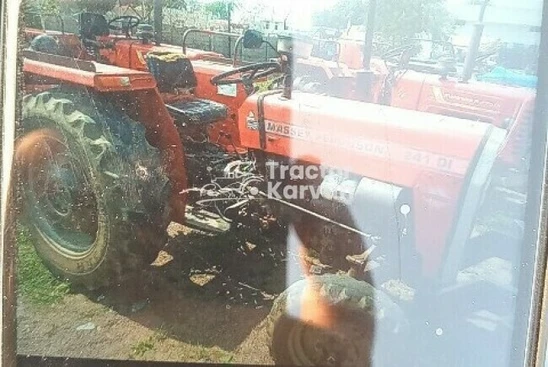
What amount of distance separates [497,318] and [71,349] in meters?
0.39

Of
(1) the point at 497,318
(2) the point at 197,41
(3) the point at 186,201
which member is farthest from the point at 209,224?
(1) the point at 497,318

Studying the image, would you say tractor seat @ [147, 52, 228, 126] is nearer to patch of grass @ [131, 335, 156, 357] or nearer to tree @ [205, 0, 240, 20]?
tree @ [205, 0, 240, 20]

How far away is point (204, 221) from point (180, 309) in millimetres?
85

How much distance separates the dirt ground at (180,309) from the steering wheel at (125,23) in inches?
7.3

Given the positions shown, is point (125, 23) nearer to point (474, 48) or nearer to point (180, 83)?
point (180, 83)

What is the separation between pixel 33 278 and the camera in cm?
60

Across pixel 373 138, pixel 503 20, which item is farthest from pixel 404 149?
pixel 503 20

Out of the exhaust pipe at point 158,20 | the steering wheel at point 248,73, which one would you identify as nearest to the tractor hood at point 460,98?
the steering wheel at point 248,73

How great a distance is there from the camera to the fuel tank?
59 cm

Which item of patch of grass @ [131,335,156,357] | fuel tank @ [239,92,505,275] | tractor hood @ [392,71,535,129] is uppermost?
tractor hood @ [392,71,535,129]

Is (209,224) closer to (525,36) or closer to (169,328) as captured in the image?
(169,328)

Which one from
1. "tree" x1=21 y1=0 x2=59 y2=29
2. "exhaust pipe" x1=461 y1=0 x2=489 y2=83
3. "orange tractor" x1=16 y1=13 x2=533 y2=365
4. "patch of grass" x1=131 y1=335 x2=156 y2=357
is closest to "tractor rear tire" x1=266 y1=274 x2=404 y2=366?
"orange tractor" x1=16 y1=13 x2=533 y2=365

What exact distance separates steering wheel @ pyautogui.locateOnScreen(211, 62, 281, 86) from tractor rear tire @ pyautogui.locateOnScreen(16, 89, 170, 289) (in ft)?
0.28

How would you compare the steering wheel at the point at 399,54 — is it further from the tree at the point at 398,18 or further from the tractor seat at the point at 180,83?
the tractor seat at the point at 180,83
